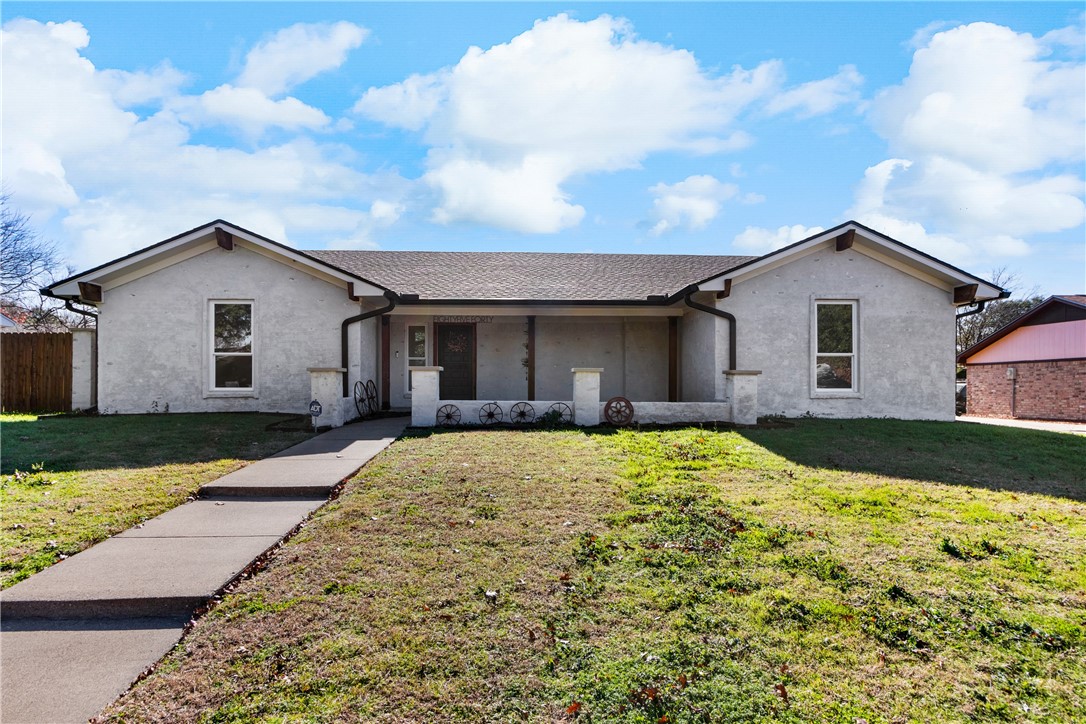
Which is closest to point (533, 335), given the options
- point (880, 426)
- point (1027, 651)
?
point (880, 426)

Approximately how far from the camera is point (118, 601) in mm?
3445

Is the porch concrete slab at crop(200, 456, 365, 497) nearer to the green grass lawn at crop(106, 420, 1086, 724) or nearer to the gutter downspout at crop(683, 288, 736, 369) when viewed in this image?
the green grass lawn at crop(106, 420, 1086, 724)

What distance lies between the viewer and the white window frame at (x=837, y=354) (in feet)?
36.1

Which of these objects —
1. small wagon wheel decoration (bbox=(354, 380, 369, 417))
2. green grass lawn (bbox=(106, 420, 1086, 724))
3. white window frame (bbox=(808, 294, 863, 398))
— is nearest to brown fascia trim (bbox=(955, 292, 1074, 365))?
white window frame (bbox=(808, 294, 863, 398))

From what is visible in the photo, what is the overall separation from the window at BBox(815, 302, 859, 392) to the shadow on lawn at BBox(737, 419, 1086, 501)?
1019mm

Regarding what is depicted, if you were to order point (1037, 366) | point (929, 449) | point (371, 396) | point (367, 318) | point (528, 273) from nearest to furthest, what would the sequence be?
point (929, 449) < point (367, 318) < point (371, 396) < point (528, 273) < point (1037, 366)

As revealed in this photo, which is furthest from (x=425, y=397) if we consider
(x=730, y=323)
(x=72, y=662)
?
(x=72, y=662)

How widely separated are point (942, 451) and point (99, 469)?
11.7 metres

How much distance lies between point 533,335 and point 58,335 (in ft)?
37.7

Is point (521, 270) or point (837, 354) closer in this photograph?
point (837, 354)

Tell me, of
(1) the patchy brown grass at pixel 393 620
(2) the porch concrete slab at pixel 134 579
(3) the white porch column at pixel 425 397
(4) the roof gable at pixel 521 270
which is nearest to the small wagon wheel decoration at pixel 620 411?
(4) the roof gable at pixel 521 270

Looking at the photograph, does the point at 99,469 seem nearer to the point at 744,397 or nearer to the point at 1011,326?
the point at 744,397

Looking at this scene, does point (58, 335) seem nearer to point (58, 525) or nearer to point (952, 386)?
point (58, 525)

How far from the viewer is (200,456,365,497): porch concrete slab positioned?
19.1 ft
